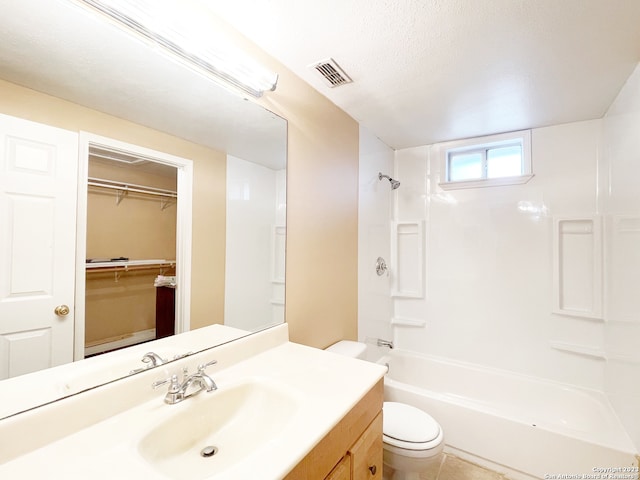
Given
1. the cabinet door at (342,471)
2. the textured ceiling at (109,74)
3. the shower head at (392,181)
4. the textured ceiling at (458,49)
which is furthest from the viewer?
the shower head at (392,181)

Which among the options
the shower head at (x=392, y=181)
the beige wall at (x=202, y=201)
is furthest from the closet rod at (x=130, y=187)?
the shower head at (x=392, y=181)

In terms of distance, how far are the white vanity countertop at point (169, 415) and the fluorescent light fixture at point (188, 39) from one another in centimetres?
109

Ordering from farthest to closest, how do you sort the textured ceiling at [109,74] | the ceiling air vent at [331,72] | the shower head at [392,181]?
1. the shower head at [392,181]
2. the ceiling air vent at [331,72]
3. the textured ceiling at [109,74]

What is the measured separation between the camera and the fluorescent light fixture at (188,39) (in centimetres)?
88

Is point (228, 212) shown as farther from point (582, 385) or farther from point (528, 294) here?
point (582, 385)

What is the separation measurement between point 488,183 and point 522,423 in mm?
1708

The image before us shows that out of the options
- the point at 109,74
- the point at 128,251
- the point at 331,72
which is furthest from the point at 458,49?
the point at 128,251

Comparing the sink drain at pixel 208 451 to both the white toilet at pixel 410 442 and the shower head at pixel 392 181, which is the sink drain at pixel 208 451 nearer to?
the white toilet at pixel 410 442

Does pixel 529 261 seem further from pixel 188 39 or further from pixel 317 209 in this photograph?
pixel 188 39

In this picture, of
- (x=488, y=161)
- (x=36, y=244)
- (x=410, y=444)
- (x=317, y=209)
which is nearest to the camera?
(x=36, y=244)

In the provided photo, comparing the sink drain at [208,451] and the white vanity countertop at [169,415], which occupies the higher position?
the white vanity countertop at [169,415]

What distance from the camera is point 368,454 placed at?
42.3 inches

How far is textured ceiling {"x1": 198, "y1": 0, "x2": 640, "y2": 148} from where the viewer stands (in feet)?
3.66

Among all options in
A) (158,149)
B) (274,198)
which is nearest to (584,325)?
(274,198)
